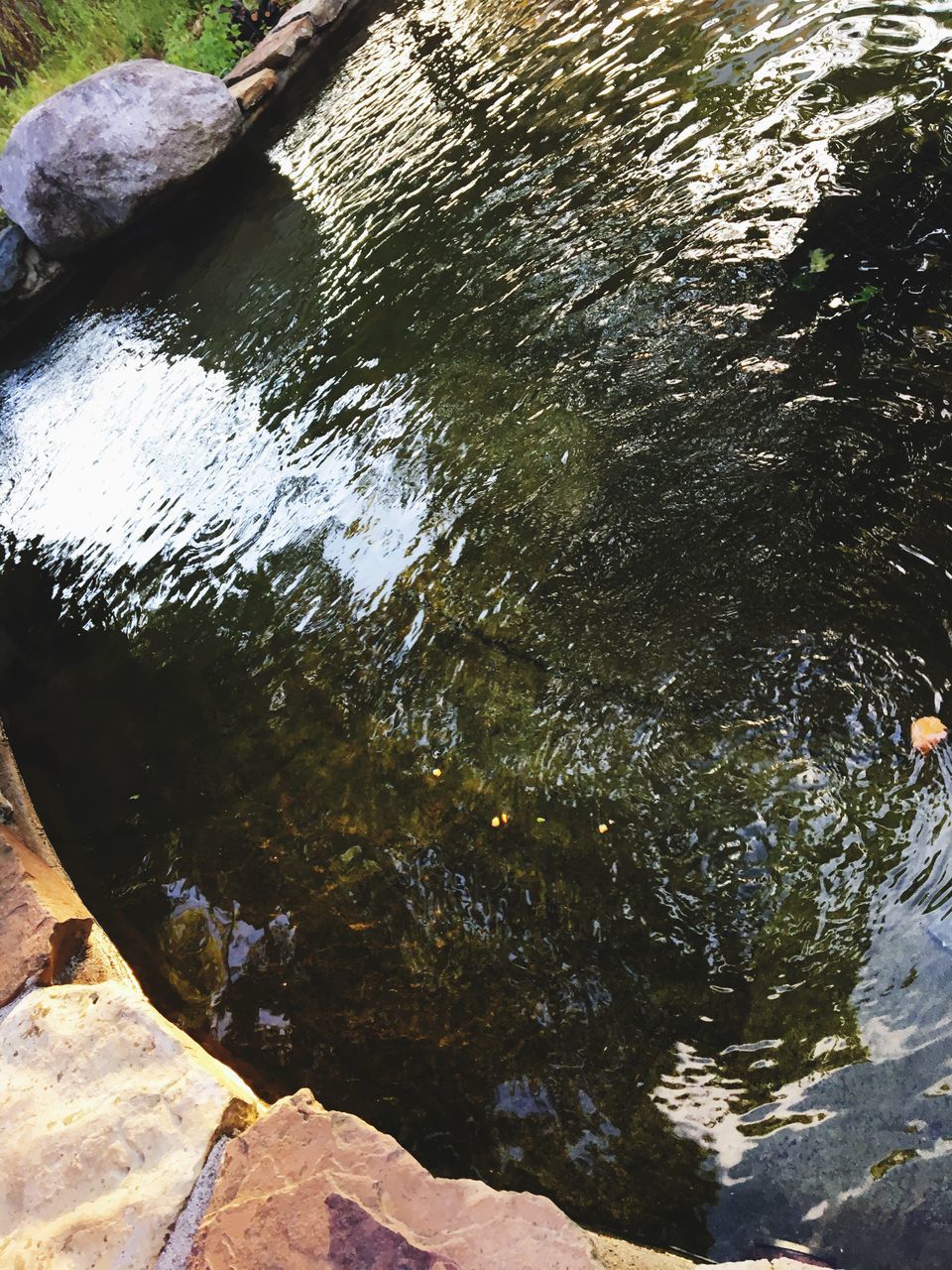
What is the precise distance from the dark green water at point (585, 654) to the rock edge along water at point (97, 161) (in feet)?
11.8

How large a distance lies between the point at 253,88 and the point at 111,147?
1832mm

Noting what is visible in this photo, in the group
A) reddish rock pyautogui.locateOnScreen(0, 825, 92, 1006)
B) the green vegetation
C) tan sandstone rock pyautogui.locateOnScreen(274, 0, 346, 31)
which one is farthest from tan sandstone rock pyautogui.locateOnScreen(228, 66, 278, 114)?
reddish rock pyautogui.locateOnScreen(0, 825, 92, 1006)

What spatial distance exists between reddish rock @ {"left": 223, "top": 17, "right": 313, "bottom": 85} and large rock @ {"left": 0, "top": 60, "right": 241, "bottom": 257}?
964 millimetres

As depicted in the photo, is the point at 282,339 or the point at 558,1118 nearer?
the point at 558,1118

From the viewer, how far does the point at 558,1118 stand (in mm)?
2297

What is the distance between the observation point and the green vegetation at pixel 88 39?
11.4 metres

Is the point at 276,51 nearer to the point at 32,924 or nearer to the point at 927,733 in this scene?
the point at 32,924

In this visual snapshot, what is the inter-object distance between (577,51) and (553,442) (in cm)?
462

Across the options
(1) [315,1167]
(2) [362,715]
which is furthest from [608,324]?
(1) [315,1167]

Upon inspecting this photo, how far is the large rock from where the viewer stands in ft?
28.2

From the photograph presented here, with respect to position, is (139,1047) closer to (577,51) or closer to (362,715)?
(362,715)

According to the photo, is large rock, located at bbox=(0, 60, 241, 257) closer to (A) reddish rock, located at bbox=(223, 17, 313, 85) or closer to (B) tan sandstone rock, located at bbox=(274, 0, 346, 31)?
(A) reddish rock, located at bbox=(223, 17, 313, 85)

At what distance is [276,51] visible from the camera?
9.70 m

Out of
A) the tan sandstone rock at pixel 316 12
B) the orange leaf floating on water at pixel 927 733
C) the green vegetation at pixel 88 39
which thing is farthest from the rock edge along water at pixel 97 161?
the orange leaf floating on water at pixel 927 733
